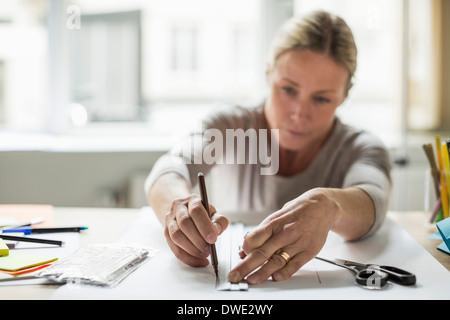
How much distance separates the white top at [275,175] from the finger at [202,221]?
9.5 inches

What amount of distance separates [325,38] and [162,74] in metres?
1.20

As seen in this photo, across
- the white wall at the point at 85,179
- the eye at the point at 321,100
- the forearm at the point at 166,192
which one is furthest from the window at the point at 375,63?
the forearm at the point at 166,192

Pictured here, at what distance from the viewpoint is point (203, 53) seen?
206cm

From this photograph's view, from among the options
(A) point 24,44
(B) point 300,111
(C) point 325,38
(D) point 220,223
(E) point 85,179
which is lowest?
(E) point 85,179

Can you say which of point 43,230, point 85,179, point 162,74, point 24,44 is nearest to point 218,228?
point 43,230

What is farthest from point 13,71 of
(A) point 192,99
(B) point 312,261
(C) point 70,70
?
(B) point 312,261

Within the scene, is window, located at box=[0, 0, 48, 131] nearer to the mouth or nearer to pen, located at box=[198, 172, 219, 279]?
the mouth

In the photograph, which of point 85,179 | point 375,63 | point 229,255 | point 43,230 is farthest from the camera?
point 375,63

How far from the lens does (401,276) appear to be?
1.96ft

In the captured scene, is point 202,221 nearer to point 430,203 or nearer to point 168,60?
point 430,203

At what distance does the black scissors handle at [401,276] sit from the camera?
60cm

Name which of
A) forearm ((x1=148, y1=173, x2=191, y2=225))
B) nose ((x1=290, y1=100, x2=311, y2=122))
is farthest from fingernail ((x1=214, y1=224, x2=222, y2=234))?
nose ((x1=290, y1=100, x2=311, y2=122))

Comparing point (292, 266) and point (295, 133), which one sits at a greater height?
point (295, 133)

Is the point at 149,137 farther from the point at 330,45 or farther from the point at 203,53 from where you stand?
the point at 330,45
